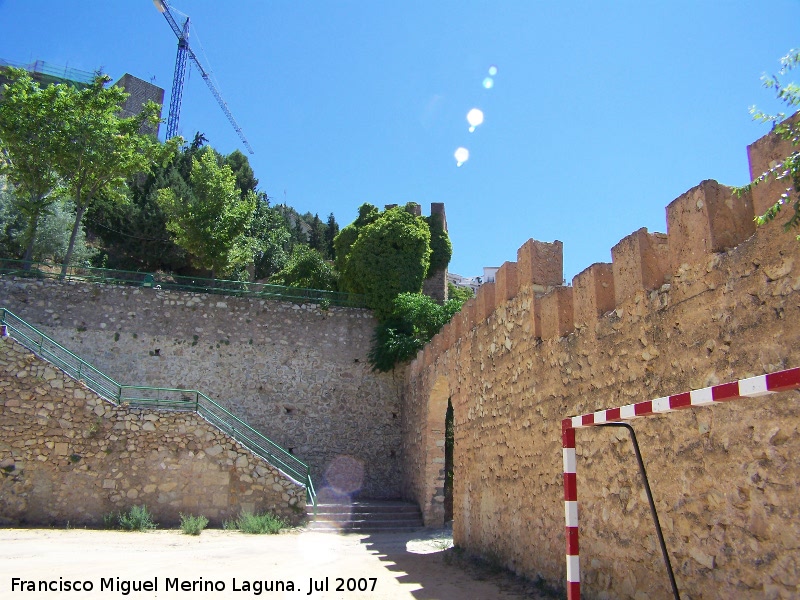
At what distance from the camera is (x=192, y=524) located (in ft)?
35.8

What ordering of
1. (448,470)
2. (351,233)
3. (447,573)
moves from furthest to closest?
1. (351,233)
2. (448,470)
3. (447,573)

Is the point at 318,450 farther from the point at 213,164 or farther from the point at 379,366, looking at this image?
the point at 213,164

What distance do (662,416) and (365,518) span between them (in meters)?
9.28

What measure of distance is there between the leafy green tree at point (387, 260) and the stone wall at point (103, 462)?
6.47 meters

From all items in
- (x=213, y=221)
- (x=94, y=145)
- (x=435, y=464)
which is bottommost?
(x=435, y=464)

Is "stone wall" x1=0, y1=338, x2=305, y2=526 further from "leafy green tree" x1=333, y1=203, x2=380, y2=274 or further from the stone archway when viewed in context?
"leafy green tree" x1=333, y1=203, x2=380, y2=274

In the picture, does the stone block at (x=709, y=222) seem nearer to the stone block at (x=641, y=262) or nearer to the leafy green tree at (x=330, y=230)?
the stone block at (x=641, y=262)

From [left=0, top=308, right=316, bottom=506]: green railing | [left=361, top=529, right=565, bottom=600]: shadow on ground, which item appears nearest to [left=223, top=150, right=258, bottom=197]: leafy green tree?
[left=0, top=308, right=316, bottom=506]: green railing

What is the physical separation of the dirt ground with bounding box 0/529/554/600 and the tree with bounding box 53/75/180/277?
10.7m

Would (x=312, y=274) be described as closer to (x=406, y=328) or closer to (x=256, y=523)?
(x=406, y=328)

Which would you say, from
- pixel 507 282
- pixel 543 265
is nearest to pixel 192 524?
pixel 507 282

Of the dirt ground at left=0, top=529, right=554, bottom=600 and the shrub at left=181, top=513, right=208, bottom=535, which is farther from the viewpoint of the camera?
the shrub at left=181, top=513, right=208, bottom=535

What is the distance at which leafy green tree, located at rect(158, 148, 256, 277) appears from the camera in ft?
69.0

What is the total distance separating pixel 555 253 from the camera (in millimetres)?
7078
